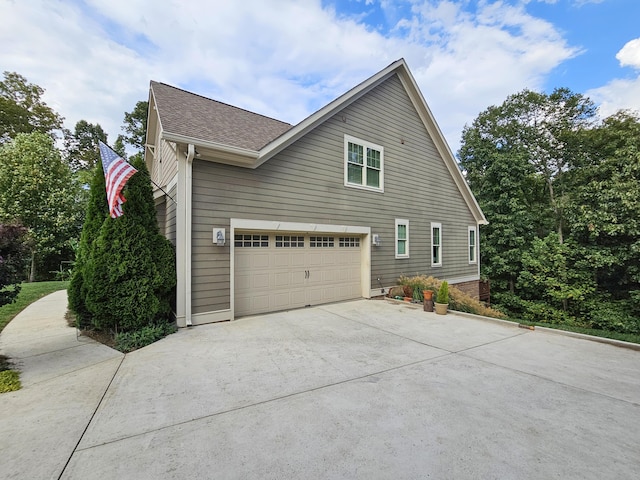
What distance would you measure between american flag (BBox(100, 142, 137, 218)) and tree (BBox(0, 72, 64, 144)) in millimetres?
20961

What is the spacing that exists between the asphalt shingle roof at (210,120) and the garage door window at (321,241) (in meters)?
2.80

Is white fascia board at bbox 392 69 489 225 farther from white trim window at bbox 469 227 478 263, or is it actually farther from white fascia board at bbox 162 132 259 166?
white fascia board at bbox 162 132 259 166

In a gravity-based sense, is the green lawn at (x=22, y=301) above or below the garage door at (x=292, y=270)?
below

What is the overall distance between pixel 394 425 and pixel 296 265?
16.9 ft

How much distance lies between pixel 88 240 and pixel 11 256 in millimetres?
1494

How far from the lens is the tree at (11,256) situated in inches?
153

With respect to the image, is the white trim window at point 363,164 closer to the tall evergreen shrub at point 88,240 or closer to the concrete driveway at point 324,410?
the concrete driveway at point 324,410

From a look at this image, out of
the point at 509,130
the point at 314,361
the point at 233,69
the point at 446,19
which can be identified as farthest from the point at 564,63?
Result: the point at 314,361

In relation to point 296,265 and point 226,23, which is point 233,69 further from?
point 296,265

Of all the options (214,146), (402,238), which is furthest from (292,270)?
(402,238)

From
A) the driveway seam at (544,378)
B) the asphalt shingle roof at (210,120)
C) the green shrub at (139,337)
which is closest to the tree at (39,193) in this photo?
the asphalt shingle roof at (210,120)

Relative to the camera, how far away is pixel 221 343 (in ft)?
15.9

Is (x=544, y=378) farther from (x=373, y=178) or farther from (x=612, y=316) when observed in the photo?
(x=612, y=316)

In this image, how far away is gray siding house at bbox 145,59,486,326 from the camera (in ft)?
19.4
